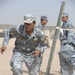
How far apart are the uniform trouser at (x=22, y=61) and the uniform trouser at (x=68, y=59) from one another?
0.51 m

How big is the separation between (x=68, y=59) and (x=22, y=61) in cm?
92

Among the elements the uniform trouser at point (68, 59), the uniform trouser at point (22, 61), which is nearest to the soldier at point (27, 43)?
the uniform trouser at point (22, 61)

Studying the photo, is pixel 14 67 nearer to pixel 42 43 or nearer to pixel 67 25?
pixel 42 43

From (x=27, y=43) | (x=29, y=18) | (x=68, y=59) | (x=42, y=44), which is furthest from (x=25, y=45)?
(x=68, y=59)

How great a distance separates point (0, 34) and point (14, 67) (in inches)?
1591

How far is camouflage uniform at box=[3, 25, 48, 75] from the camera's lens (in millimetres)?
8133

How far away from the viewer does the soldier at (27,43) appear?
8070 mm

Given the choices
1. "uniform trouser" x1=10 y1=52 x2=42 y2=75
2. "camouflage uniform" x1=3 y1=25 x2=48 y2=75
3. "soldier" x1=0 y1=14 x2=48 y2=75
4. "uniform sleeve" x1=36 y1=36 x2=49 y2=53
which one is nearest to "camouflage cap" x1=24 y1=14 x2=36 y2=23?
"soldier" x1=0 y1=14 x2=48 y2=75

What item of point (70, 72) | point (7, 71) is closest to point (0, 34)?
point (7, 71)

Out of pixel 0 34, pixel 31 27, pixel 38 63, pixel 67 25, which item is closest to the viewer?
pixel 31 27

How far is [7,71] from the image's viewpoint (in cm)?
1171

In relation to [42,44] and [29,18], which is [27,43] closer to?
[42,44]

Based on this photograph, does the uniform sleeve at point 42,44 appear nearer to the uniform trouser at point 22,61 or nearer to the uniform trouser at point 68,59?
the uniform trouser at point 22,61

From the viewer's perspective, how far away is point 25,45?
8.20 m
